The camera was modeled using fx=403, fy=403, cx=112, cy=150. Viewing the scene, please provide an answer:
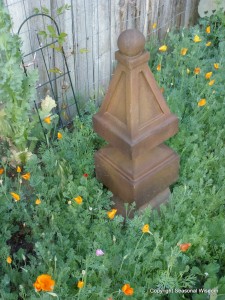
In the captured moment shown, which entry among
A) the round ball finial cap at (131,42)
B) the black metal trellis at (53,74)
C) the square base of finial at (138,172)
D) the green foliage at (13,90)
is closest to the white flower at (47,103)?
the black metal trellis at (53,74)

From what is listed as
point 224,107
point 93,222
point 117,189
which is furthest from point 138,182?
point 224,107

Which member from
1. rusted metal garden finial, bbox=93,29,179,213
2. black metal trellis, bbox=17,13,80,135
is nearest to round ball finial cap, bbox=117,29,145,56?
rusted metal garden finial, bbox=93,29,179,213

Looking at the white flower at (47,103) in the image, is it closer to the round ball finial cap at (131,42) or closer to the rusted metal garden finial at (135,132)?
the rusted metal garden finial at (135,132)

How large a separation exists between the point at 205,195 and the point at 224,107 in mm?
1075

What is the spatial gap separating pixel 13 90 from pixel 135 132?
100cm

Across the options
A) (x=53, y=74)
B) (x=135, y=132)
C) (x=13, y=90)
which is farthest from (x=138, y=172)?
(x=53, y=74)

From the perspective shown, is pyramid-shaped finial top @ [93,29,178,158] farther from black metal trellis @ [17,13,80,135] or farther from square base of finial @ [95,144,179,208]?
black metal trellis @ [17,13,80,135]

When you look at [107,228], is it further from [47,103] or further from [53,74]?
[53,74]

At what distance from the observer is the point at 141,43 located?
2172 millimetres

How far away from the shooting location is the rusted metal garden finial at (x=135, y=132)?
224cm

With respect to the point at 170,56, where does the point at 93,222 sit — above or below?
below

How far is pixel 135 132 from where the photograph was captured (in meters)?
2.39

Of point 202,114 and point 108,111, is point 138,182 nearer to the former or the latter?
point 108,111

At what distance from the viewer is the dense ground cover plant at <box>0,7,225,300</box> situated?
231 cm
